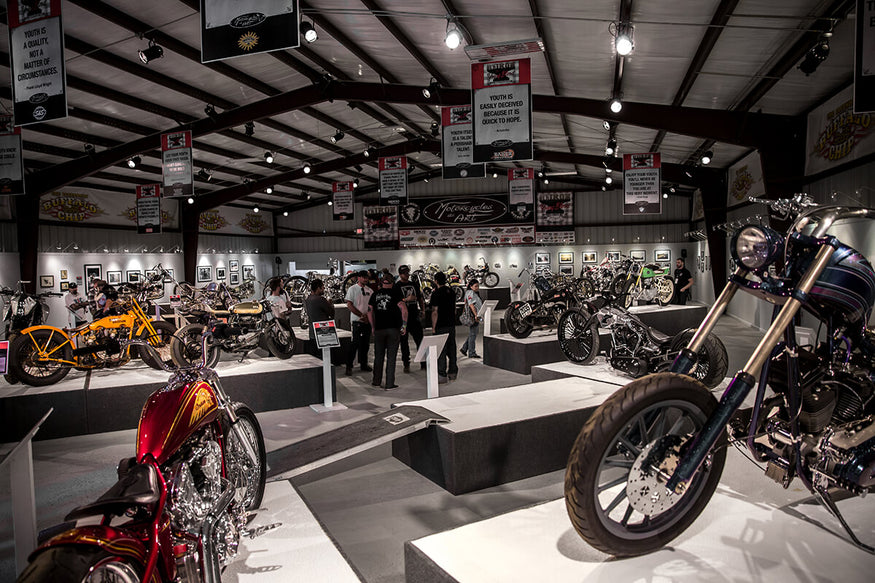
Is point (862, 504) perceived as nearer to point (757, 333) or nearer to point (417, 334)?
point (417, 334)

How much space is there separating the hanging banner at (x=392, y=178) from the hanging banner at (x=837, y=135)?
907cm

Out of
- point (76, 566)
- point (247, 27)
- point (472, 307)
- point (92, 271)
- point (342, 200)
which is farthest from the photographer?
point (342, 200)

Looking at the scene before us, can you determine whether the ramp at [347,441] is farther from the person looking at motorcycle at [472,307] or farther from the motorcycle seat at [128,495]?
the person looking at motorcycle at [472,307]

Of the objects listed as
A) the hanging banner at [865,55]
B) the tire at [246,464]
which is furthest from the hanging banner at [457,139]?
the tire at [246,464]

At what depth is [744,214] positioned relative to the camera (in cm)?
1416

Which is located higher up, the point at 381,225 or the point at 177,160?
the point at 177,160

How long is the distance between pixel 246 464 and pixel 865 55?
6.02m

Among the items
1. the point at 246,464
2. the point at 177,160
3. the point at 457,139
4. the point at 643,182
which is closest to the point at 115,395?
the point at 246,464

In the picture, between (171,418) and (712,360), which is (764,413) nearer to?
(171,418)

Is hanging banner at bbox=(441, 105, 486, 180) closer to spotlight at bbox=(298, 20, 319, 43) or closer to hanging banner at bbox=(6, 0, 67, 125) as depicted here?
spotlight at bbox=(298, 20, 319, 43)

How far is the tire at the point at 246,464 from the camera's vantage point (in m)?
2.88

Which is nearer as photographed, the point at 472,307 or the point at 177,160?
the point at 472,307

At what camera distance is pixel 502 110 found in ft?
24.6

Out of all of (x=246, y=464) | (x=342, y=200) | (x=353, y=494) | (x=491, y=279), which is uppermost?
(x=342, y=200)
